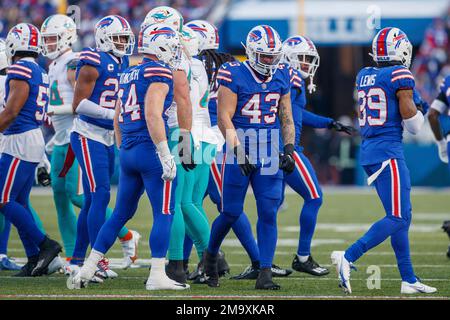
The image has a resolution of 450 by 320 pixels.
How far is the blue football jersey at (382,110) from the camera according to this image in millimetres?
6672

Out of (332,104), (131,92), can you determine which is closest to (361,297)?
(131,92)

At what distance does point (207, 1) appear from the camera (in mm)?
22453

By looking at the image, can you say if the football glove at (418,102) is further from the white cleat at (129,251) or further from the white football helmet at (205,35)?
the white cleat at (129,251)

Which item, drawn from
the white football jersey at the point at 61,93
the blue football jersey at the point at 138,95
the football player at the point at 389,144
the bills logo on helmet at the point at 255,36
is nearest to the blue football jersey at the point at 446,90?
the football player at the point at 389,144

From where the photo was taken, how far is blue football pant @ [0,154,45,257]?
743 cm

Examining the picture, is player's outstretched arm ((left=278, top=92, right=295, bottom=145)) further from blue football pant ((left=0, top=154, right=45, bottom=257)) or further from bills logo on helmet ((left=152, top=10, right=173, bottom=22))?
blue football pant ((left=0, top=154, right=45, bottom=257))

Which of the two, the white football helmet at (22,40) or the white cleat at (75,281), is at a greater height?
the white football helmet at (22,40)

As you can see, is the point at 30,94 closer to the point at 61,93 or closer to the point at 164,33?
the point at 61,93

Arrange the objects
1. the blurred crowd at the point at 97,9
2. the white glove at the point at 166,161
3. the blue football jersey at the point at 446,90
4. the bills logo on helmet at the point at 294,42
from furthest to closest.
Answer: the blurred crowd at the point at 97,9 → the blue football jersey at the point at 446,90 → the bills logo on helmet at the point at 294,42 → the white glove at the point at 166,161

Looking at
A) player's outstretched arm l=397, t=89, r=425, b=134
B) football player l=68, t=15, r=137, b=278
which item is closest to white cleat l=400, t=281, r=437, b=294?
player's outstretched arm l=397, t=89, r=425, b=134

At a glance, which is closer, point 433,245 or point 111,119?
point 111,119

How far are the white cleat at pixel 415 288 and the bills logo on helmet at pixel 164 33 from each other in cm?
225
